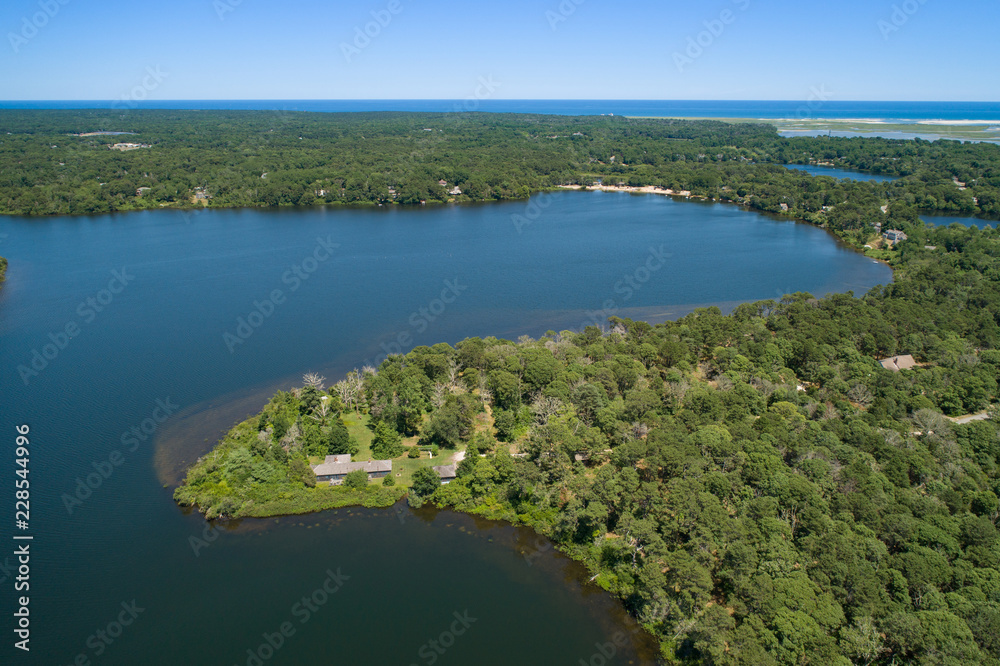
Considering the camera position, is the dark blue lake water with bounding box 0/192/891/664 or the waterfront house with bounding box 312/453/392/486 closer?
the dark blue lake water with bounding box 0/192/891/664

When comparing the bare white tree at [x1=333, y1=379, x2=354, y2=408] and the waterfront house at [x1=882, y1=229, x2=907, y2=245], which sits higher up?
the waterfront house at [x1=882, y1=229, x2=907, y2=245]

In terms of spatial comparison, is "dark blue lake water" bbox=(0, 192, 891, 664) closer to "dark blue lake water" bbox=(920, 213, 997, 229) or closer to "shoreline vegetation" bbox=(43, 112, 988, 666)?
"shoreline vegetation" bbox=(43, 112, 988, 666)

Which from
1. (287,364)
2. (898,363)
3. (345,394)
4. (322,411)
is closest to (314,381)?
(345,394)

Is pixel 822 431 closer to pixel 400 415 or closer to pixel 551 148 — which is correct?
pixel 400 415

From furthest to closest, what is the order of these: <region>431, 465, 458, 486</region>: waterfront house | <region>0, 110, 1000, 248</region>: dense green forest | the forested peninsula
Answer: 1. <region>0, 110, 1000, 248</region>: dense green forest
2. <region>431, 465, 458, 486</region>: waterfront house
3. the forested peninsula

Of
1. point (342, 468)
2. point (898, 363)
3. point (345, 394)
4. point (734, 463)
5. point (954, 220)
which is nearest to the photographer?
point (734, 463)

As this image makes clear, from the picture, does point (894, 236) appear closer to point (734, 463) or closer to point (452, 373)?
point (734, 463)

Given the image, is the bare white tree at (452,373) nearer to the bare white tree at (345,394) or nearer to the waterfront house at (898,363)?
the bare white tree at (345,394)

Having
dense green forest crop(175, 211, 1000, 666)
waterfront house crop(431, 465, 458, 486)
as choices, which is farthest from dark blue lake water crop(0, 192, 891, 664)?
dense green forest crop(175, 211, 1000, 666)
